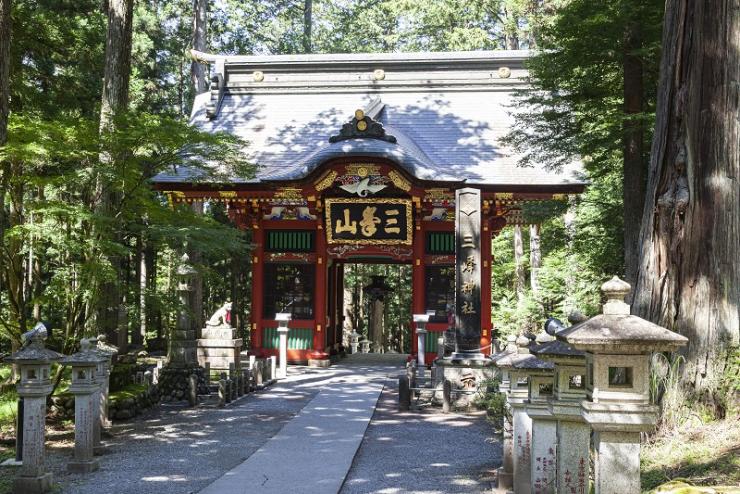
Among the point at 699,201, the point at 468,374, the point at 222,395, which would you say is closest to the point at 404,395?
the point at 468,374

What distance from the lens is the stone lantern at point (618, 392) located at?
3182mm

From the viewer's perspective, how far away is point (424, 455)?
763cm

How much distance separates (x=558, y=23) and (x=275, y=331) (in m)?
9.80

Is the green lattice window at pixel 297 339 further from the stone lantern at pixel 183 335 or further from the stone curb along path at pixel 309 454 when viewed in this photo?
the stone curb along path at pixel 309 454

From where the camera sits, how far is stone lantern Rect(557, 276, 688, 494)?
125 inches

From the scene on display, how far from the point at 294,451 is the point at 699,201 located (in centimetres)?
513

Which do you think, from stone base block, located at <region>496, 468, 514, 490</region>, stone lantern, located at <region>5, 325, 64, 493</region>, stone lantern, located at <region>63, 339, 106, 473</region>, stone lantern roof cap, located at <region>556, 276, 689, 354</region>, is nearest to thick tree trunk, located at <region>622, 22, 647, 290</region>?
stone base block, located at <region>496, 468, 514, 490</region>

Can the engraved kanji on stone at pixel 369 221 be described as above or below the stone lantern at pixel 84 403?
above

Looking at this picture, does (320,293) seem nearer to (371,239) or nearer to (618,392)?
(371,239)

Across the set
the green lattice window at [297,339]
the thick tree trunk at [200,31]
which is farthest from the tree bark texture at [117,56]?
the thick tree trunk at [200,31]

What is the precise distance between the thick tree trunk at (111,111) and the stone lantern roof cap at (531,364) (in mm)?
5695

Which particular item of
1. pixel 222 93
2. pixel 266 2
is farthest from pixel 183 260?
pixel 266 2

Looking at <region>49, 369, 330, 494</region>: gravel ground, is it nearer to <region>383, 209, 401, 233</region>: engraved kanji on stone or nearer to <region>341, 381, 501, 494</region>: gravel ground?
<region>341, 381, 501, 494</region>: gravel ground

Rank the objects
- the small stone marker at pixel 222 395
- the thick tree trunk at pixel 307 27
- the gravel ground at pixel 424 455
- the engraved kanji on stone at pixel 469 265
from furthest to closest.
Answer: the thick tree trunk at pixel 307 27, the engraved kanji on stone at pixel 469 265, the small stone marker at pixel 222 395, the gravel ground at pixel 424 455
